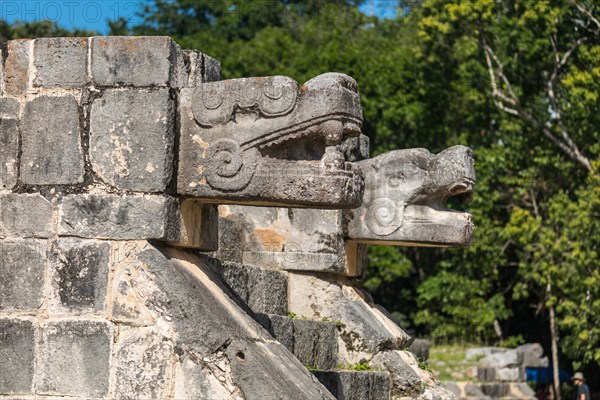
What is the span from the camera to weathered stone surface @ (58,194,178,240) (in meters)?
5.86

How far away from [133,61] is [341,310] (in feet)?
11.8

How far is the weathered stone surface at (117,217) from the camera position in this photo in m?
5.86

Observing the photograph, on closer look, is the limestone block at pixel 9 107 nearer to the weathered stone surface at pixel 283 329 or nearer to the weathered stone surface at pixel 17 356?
the weathered stone surface at pixel 17 356

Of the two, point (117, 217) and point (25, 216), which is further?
point (25, 216)

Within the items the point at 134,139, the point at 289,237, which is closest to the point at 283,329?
the point at 289,237

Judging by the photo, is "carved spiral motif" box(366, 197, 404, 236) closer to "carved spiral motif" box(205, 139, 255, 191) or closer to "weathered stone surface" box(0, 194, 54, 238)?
"carved spiral motif" box(205, 139, 255, 191)

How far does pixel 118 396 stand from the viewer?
5688 millimetres

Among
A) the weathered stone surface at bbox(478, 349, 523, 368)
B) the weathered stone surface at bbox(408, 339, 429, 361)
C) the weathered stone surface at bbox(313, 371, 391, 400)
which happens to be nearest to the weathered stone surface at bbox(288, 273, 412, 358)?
the weathered stone surface at bbox(313, 371, 391, 400)

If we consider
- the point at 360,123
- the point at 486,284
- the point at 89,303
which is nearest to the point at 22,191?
the point at 89,303

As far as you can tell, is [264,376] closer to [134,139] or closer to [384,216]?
[134,139]

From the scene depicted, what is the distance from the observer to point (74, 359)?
5.77 metres

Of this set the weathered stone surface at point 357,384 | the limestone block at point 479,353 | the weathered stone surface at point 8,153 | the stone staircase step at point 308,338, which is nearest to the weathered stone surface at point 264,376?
the stone staircase step at point 308,338

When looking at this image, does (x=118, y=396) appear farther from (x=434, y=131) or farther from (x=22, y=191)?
(x=434, y=131)

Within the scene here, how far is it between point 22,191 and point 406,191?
137 inches
